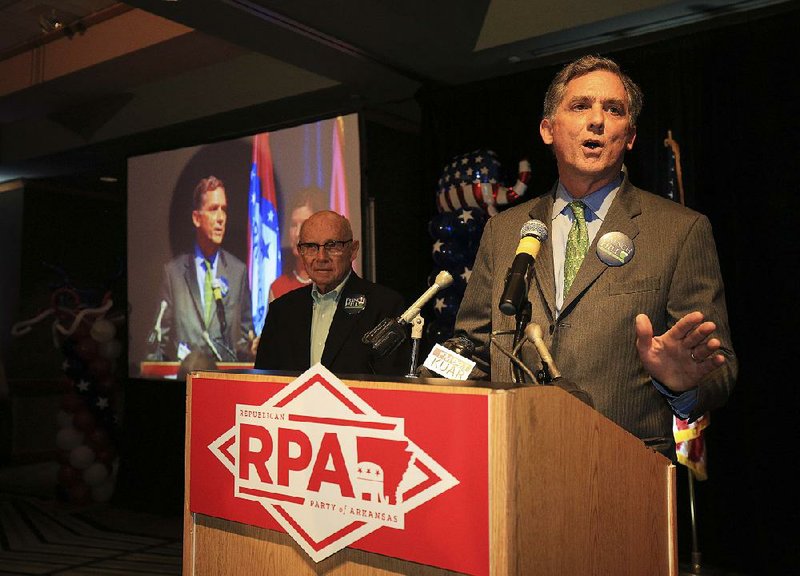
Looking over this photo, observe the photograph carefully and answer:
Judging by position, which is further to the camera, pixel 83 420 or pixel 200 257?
pixel 83 420

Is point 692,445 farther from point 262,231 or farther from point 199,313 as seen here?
point 199,313

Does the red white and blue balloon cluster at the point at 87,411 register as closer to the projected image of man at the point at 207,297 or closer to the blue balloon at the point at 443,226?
the projected image of man at the point at 207,297

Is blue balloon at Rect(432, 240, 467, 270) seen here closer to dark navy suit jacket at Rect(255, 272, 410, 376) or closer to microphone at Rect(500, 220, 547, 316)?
dark navy suit jacket at Rect(255, 272, 410, 376)

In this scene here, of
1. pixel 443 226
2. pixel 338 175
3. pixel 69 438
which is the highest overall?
pixel 338 175

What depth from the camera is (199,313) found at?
5.61 meters

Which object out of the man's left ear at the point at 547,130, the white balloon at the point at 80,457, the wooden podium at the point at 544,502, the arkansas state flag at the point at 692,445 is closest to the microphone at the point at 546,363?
the wooden podium at the point at 544,502

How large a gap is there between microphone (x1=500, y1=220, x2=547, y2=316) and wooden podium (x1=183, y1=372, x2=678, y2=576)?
23 centimetres

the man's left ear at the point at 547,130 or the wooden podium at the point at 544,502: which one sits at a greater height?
the man's left ear at the point at 547,130

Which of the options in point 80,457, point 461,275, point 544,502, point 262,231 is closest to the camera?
point 544,502

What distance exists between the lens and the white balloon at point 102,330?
6.21 m

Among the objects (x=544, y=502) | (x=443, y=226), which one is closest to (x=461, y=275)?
(x=443, y=226)

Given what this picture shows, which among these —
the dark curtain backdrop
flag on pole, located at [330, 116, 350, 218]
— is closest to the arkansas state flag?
the dark curtain backdrop

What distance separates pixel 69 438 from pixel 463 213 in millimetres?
3827

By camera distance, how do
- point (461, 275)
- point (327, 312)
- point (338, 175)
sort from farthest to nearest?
point (338, 175)
point (461, 275)
point (327, 312)
